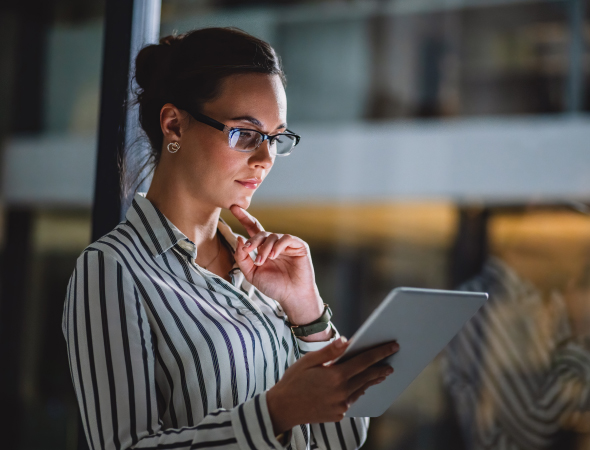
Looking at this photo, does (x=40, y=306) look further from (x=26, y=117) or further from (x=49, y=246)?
(x=26, y=117)

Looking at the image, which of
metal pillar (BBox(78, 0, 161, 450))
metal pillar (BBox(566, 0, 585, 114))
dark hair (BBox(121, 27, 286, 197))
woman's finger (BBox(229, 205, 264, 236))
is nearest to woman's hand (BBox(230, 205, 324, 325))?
woman's finger (BBox(229, 205, 264, 236))

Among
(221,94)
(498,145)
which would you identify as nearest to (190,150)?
(221,94)

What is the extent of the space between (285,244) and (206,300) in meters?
0.18

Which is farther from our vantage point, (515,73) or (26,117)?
(26,117)

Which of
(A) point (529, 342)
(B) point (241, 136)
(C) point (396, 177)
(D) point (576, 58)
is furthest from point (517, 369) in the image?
(B) point (241, 136)

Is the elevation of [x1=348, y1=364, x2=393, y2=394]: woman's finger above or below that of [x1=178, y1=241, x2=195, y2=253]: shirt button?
below

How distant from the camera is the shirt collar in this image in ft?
3.74

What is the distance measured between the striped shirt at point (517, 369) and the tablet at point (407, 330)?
2.49 metres

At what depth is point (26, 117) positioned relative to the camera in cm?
480

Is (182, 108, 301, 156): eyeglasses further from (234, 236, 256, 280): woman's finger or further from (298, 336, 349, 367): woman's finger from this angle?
(298, 336, 349, 367): woman's finger

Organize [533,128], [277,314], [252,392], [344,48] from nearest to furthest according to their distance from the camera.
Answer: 1. [252,392]
2. [277,314]
3. [533,128]
4. [344,48]

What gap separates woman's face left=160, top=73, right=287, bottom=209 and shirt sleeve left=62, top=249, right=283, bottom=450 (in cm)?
23

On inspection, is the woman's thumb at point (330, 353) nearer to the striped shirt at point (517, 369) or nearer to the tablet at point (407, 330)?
the tablet at point (407, 330)

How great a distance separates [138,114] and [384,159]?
3055 mm
